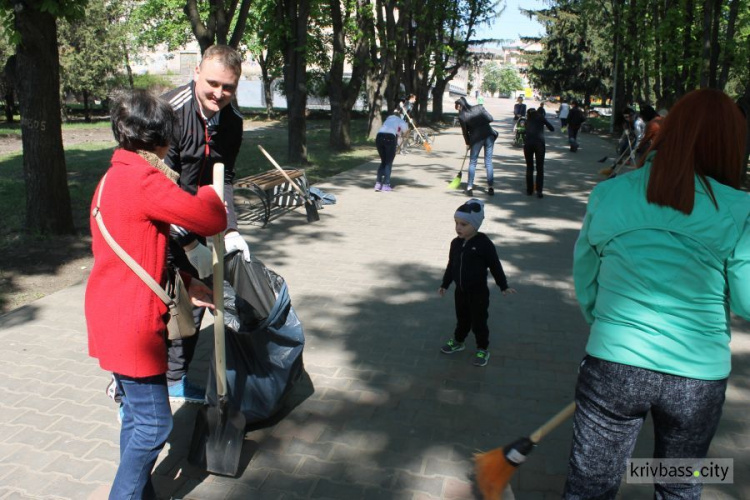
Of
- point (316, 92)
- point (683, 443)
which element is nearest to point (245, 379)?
point (683, 443)

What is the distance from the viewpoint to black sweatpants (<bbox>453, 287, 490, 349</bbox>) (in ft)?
14.1

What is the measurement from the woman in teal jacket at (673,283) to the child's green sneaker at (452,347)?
2543mm

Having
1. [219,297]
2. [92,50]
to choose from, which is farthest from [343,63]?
[219,297]

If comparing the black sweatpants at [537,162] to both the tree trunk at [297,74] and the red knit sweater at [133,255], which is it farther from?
the red knit sweater at [133,255]

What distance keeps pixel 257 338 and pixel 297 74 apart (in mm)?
12454

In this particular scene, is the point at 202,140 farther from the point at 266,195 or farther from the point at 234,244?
the point at 266,195

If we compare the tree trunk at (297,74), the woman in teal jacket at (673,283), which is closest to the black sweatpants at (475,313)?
the woman in teal jacket at (673,283)

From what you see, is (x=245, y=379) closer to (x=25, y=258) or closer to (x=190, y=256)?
(x=190, y=256)

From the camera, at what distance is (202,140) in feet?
10.8

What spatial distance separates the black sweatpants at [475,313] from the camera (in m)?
4.29

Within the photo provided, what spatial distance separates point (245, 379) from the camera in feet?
10.8

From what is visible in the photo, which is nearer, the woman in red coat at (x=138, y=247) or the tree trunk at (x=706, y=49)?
the woman in red coat at (x=138, y=247)

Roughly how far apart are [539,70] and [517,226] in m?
39.8

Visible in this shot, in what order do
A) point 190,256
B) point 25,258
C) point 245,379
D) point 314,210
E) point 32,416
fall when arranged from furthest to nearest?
point 314,210 < point 25,258 < point 32,416 < point 245,379 < point 190,256
